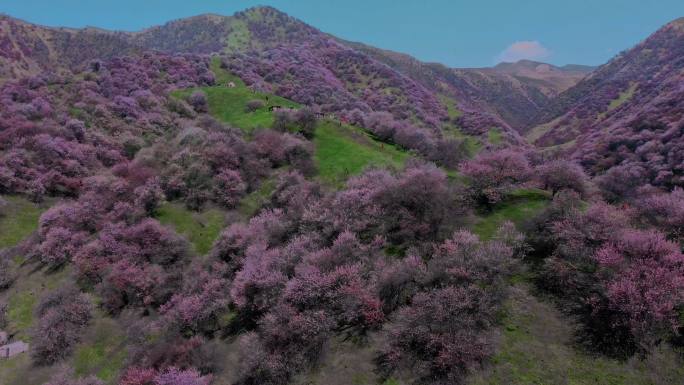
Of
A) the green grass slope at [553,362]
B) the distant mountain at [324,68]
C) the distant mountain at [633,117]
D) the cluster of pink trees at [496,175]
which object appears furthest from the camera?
the distant mountain at [324,68]

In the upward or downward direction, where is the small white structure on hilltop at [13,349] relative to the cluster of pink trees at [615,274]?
downward

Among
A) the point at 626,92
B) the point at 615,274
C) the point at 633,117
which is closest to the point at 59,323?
the point at 615,274

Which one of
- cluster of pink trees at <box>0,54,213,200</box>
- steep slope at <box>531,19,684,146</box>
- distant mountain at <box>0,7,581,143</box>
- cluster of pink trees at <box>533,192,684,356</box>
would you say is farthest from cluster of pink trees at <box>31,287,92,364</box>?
steep slope at <box>531,19,684,146</box>

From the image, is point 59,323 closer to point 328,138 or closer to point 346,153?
point 346,153

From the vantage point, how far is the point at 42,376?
18625mm

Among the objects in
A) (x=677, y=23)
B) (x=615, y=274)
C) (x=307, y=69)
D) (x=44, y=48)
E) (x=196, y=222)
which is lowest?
(x=196, y=222)

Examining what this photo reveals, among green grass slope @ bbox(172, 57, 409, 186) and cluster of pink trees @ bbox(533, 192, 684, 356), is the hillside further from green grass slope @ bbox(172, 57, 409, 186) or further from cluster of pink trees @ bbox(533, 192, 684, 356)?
green grass slope @ bbox(172, 57, 409, 186)

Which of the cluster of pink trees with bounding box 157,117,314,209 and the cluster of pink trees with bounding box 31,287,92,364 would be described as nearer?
the cluster of pink trees with bounding box 31,287,92,364

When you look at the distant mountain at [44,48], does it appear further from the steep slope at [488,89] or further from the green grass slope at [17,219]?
the steep slope at [488,89]

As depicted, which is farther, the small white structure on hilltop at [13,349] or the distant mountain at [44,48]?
the distant mountain at [44,48]

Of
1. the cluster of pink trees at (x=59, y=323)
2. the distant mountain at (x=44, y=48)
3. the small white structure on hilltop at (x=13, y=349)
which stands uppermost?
the distant mountain at (x=44, y=48)

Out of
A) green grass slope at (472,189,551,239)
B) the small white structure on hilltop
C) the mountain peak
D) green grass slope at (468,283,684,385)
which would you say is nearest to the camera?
green grass slope at (468,283,684,385)

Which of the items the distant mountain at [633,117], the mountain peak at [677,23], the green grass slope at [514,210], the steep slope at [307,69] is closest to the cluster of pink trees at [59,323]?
the green grass slope at [514,210]

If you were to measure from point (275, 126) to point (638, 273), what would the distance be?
37212 mm
